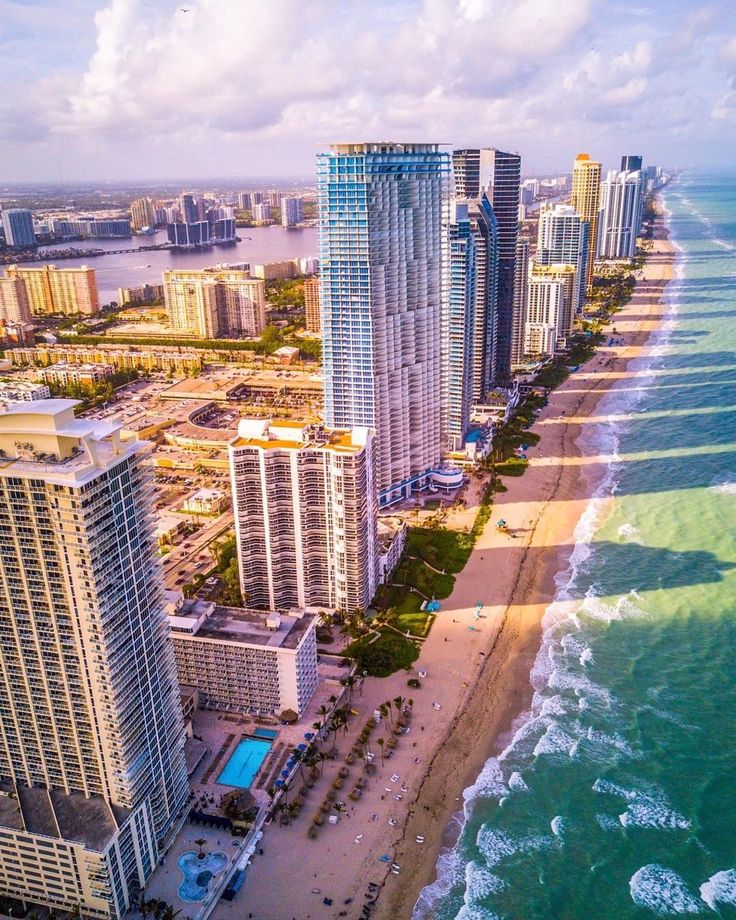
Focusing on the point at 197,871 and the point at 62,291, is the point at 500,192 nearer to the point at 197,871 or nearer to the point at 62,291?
the point at 197,871

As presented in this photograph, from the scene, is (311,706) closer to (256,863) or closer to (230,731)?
(230,731)

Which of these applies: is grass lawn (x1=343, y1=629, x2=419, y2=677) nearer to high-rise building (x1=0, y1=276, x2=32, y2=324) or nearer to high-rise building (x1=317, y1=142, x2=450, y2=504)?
high-rise building (x1=317, y1=142, x2=450, y2=504)

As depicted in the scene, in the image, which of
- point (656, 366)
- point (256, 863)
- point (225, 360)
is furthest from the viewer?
point (225, 360)

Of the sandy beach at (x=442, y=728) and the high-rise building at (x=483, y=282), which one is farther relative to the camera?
the high-rise building at (x=483, y=282)

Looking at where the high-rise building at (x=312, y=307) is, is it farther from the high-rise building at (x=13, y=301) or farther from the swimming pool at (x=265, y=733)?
the swimming pool at (x=265, y=733)

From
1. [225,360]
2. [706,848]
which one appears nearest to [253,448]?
[706,848]

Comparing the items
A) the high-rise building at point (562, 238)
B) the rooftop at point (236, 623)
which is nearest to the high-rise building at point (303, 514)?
the rooftop at point (236, 623)

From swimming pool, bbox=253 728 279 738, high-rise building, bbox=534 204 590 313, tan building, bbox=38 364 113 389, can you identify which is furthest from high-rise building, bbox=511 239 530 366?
Answer: swimming pool, bbox=253 728 279 738
